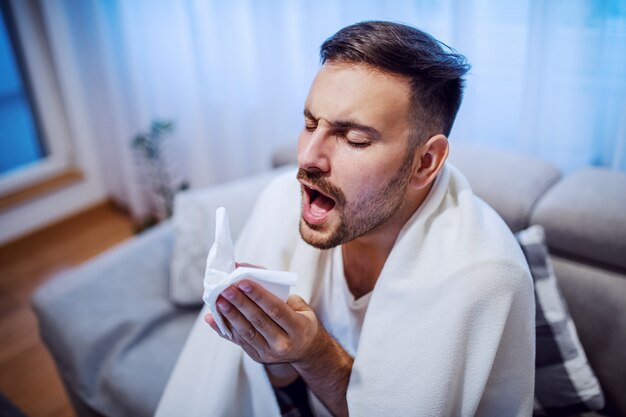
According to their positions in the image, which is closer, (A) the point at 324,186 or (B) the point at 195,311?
(A) the point at 324,186

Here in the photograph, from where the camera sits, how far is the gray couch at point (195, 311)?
111 cm

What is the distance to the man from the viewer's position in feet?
2.51

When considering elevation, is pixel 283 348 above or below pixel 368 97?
below

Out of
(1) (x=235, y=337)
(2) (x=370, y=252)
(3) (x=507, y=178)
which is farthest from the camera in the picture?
(3) (x=507, y=178)

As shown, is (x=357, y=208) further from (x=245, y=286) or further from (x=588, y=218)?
(x=588, y=218)

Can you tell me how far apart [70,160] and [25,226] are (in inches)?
16.9

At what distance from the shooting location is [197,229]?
1368 mm

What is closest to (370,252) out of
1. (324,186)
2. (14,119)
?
(324,186)

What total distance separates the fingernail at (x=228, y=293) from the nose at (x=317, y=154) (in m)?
0.25

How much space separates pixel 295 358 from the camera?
0.80 meters

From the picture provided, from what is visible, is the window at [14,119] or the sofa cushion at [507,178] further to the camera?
the window at [14,119]

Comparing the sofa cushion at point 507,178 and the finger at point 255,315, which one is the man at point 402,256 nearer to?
the finger at point 255,315

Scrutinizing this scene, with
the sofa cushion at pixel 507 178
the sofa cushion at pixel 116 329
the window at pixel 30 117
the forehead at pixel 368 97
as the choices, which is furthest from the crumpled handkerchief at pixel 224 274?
the window at pixel 30 117

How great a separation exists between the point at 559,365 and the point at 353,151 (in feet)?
2.25
